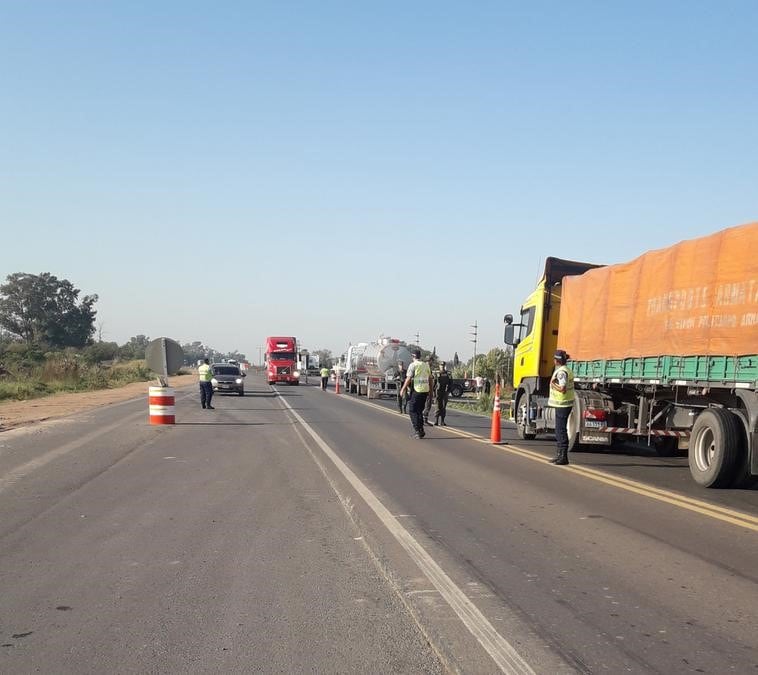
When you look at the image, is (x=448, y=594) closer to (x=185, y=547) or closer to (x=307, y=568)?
(x=307, y=568)

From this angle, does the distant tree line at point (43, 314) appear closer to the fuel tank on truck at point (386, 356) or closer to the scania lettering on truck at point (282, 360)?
the scania lettering on truck at point (282, 360)

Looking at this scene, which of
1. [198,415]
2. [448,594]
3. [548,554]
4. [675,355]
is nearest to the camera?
[448,594]

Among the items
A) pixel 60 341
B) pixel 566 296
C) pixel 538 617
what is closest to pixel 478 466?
pixel 566 296

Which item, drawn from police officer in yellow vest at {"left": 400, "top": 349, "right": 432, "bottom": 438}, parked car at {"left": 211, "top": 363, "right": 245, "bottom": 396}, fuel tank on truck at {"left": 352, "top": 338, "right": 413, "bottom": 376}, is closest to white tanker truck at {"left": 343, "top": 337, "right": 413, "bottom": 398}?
fuel tank on truck at {"left": 352, "top": 338, "right": 413, "bottom": 376}

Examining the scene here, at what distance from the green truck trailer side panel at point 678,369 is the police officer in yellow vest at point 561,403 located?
1.12m

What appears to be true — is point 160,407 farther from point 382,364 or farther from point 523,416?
point 382,364

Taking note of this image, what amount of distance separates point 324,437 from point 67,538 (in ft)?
33.8

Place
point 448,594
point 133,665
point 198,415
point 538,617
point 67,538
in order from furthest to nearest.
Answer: point 198,415 → point 67,538 → point 448,594 → point 538,617 → point 133,665

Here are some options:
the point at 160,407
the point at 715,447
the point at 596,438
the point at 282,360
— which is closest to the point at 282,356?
the point at 282,360

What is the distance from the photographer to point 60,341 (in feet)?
337

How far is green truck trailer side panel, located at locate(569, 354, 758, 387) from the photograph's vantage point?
1009 cm

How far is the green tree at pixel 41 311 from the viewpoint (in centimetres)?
9894

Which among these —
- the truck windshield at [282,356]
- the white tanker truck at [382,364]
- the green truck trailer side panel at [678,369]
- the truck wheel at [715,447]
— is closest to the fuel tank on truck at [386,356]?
the white tanker truck at [382,364]

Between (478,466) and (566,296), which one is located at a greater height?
(566,296)
